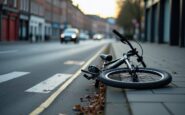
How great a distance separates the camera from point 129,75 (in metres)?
7.34

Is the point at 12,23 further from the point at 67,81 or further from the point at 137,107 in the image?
the point at 137,107

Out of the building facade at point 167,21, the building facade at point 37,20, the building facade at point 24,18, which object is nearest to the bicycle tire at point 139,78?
the building facade at point 167,21

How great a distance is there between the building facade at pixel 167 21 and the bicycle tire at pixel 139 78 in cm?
2155

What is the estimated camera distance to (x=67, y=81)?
A: 9.46 metres

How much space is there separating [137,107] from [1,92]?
124 inches

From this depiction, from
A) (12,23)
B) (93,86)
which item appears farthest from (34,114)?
(12,23)

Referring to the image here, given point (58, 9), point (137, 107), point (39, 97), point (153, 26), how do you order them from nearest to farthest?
point (137, 107) < point (39, 97) < point (153, 26) < point (58, 9)

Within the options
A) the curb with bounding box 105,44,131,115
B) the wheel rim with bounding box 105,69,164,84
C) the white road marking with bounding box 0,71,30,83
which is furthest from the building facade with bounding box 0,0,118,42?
the curb with bounding box 105,44,131,115

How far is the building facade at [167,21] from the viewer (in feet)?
94.5

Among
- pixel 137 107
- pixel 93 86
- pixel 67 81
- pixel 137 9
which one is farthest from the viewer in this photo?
pixel 137 9

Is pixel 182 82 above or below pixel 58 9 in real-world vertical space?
below

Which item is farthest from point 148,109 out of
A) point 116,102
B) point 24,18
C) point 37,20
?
point 37,20

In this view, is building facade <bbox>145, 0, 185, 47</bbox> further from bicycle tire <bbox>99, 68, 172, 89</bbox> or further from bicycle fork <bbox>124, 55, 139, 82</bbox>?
bicycle fork <bbox>124, 55, 139, 82</bbox>

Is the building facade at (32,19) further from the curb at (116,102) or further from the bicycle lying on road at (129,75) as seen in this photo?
the curb at (116,102)
